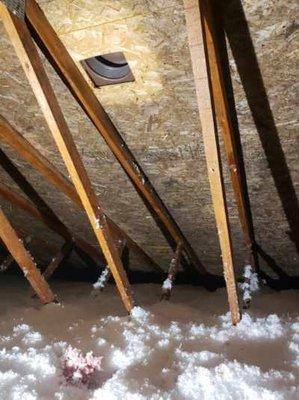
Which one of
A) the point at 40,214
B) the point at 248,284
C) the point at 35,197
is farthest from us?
the point at 40,214

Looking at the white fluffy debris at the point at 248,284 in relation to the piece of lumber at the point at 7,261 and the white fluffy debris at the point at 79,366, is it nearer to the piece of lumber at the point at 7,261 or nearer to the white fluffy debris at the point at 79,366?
the white fluffy debris at the point at 79,366

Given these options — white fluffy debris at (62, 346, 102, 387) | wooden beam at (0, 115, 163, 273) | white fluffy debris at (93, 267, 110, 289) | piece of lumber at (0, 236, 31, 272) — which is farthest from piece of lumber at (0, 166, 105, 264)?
white fluffy debris at (62, 346, 102, 387)

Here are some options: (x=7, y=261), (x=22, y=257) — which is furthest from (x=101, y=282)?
(x=7, y=261)

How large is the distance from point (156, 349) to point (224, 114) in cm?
190

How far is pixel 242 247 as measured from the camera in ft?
13.3

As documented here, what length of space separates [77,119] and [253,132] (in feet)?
4.18

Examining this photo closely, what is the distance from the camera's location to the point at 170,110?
246cm

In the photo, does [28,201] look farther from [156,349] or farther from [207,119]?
[207,119]

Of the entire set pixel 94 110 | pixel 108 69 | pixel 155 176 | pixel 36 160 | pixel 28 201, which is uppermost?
pixel 108 69

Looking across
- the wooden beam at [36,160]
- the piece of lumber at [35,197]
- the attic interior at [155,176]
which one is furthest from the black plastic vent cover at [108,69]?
the piece of lumber at [35,197]

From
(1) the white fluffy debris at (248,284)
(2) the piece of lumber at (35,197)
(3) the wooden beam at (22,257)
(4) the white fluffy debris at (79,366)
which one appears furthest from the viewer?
(2) the piece of lumber at (35,197)

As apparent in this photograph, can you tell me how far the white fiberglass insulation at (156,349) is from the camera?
2.49m

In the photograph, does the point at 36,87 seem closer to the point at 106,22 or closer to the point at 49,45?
the point at 49,45

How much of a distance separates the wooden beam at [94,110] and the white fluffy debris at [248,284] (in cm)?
89
